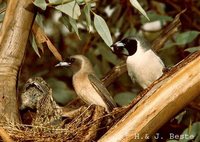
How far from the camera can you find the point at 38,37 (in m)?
2.87

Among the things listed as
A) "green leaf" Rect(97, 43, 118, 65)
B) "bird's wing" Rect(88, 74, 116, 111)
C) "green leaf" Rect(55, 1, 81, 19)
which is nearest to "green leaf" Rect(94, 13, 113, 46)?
"green leaf" Rect(55, 1, 81, 19)

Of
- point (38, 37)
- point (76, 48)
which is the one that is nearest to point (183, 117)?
point (38, 37)

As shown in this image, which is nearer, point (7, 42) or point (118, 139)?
point (118, 139)

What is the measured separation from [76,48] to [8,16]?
218 cm

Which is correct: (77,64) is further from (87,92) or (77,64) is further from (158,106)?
(158,106)

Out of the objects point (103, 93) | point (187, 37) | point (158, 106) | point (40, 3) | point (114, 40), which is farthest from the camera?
point (114, 40)

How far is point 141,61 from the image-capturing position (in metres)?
3.52

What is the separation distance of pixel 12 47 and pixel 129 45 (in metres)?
1.11

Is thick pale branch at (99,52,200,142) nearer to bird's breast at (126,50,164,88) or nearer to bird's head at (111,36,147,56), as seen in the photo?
bird's breast at (126,50,164,88)

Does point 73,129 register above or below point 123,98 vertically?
above

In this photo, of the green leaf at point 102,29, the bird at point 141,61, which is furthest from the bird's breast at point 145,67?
the green leaf at point 102,29

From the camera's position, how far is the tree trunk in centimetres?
267

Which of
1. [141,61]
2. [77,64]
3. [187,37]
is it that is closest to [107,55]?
[77,64]

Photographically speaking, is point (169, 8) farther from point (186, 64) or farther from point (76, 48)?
point (186, 64)
